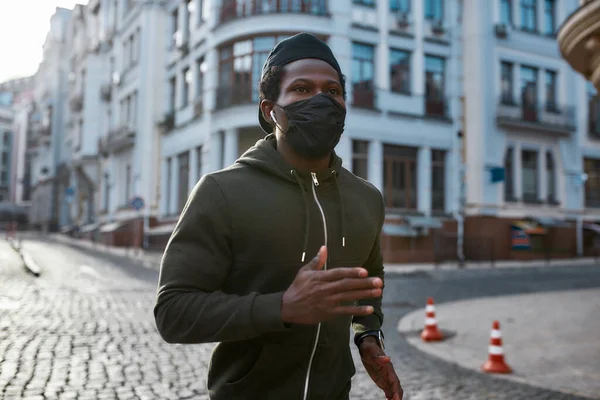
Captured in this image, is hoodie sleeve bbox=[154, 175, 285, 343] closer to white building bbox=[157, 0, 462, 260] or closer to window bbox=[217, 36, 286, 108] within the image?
white building bbox=[157, 0, 462, 260]

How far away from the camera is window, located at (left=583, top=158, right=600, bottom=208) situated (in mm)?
28062

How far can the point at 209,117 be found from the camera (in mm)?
23391

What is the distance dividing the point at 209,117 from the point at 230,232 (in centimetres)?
2236

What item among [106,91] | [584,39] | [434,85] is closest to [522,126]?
[434,85]

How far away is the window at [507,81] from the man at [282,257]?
85.5 feet

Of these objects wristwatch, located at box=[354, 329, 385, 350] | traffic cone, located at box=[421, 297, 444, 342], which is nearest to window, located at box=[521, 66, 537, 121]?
traffic cone, located at box=[421, 297, 444, 342]

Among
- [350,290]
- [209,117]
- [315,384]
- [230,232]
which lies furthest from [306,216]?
[209,117]

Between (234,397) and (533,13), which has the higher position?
(533,13)

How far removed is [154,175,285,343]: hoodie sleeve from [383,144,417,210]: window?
21.6 metres

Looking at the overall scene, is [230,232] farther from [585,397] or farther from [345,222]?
[585,397]

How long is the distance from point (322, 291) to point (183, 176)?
26.9 meters

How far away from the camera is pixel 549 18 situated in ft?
90.1

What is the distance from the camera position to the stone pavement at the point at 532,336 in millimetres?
5941

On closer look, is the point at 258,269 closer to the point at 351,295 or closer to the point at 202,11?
the point at 351,295
